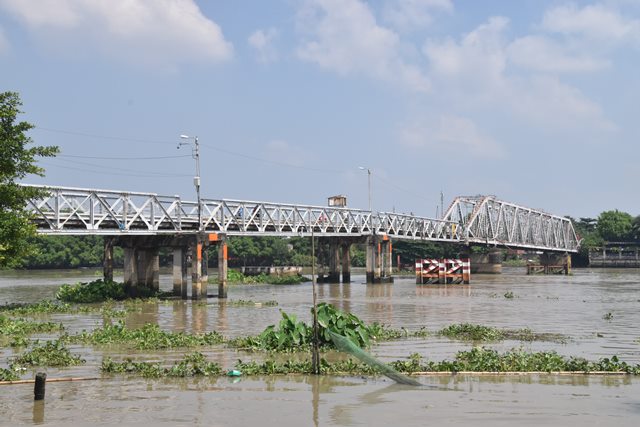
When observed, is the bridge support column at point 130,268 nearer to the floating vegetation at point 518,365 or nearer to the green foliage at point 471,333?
the green foliage at point 471,333

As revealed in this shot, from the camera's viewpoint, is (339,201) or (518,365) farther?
(339,201)

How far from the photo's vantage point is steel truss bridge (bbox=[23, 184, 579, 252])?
42.0 meters

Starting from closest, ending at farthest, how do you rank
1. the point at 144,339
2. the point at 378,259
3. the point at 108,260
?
the point at 144,339 < the point at 108,260 < the point at 378,259

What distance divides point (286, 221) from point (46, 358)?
43646 millimetres

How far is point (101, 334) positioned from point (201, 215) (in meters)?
25.7

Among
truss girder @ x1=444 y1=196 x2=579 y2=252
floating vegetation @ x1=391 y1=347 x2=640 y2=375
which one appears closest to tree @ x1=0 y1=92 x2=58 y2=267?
floating vegetation @ x1=391 y1=347 x2=640 y2=375

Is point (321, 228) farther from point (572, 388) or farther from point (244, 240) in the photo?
point (244, 240)

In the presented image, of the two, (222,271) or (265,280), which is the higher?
(222,271)

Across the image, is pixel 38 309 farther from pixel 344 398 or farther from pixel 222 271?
pixel 344 398

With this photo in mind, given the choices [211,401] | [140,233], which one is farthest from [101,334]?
[140,233]

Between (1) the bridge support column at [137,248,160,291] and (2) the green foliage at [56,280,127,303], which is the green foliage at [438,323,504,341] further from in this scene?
(1) the bridge support column at [137,248,160,291]

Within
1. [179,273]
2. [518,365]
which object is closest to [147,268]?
[179,273]

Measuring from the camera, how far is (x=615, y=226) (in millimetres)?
150000

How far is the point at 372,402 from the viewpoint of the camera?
577 inches
